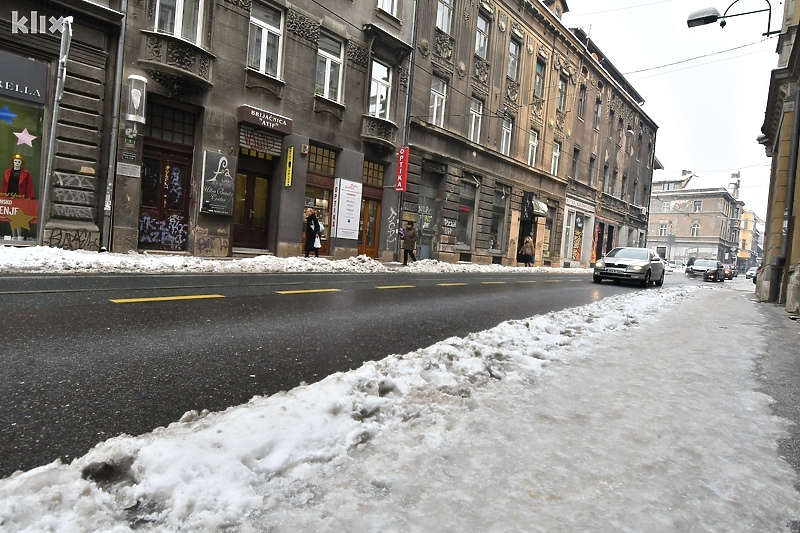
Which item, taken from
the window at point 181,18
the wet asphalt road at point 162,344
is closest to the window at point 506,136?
the window at point 181,18

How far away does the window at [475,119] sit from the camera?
973 inches

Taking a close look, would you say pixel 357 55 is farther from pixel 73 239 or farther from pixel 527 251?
pixel 527 251

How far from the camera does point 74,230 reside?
461 inches

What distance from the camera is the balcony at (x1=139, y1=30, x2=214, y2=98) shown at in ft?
41.6

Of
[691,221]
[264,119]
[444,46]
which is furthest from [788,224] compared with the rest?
[691,221]

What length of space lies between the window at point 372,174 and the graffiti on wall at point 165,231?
7.30m

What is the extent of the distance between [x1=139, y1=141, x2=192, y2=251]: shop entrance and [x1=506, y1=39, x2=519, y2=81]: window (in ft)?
63.3

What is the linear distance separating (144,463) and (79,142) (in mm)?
12605

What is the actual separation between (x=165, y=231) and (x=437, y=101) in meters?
13.9

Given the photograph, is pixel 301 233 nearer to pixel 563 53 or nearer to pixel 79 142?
pixel 79 142

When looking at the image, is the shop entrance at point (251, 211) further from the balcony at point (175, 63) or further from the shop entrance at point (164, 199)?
the balcony at point (175, 63)

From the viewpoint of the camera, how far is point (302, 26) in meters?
16.3

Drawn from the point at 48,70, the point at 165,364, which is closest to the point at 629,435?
the point at 165,364

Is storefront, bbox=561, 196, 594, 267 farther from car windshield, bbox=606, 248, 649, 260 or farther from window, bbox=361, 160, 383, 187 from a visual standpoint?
window, bbox=361, 160, 383, 187
